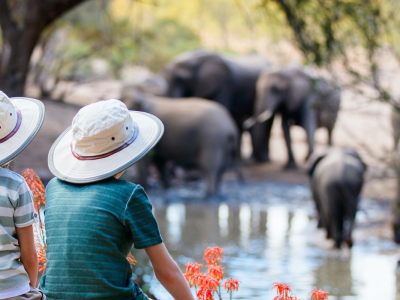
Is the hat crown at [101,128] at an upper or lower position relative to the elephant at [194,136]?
upper

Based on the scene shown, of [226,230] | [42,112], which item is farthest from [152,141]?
[226,230]

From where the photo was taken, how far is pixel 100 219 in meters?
1.78

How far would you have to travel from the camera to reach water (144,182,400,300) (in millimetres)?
4930

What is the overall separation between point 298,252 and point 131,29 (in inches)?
399

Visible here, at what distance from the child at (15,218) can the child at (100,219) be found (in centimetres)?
10

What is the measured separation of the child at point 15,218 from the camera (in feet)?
6.42

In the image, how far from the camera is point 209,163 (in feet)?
32.5

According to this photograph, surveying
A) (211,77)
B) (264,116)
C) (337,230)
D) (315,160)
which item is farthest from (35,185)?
(211,77)

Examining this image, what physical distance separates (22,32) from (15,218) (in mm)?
5807

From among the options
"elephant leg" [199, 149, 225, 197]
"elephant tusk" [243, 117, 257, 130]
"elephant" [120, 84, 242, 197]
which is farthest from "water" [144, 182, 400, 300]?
"elephant tusk" [243, 117, 257, 130]

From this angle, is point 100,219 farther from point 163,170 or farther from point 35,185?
point 163,170

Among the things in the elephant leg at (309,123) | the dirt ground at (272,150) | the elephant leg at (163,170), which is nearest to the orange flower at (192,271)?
the dirt ground at (272,150)

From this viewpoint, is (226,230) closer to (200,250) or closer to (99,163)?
(200,250)

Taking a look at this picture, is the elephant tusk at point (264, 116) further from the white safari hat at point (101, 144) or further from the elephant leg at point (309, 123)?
the white safari hat at point (101, 144)
